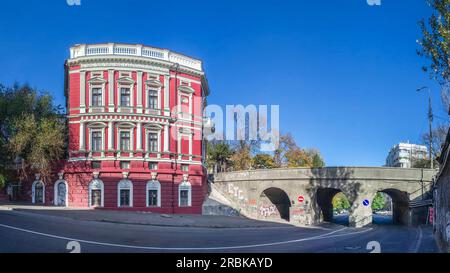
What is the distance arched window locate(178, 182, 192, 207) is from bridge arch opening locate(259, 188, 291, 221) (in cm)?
928

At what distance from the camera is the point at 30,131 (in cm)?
2511

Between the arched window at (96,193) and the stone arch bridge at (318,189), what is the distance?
13.9 m

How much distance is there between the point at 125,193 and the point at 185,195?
5733mm

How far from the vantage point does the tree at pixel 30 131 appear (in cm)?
2478

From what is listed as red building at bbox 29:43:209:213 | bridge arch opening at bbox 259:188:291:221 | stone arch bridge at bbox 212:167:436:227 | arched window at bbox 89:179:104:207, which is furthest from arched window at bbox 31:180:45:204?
bridge arch opening at bbox 259:188:291:221

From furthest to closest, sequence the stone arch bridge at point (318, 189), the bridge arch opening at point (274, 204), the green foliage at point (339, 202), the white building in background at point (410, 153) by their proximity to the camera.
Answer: the green foliage at point (339, 202) → the white building in background at point (410, 153) → the bridge arch opening at point (274, 204) → the stone arch bridge at point (318, 189)

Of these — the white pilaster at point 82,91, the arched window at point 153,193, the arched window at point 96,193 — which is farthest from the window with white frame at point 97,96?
the arched window at point 153,193

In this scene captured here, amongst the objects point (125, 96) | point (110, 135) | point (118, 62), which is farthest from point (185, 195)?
point (118, 62)

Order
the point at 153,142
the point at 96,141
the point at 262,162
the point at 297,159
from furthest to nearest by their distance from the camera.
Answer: the point at 297,159 → the point at 262,162 → the point at 153,142 → the point at 96,141

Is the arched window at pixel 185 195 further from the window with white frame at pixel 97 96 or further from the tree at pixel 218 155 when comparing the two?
the tree at pixel 218 155

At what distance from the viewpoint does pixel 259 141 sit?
164ft

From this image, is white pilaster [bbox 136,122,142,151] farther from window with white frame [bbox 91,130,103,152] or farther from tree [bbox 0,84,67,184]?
tree [bbox 0,84,67,184]

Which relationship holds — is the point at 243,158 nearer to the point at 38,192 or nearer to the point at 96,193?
the point at 96,193

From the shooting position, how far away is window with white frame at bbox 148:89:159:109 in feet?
99.5
